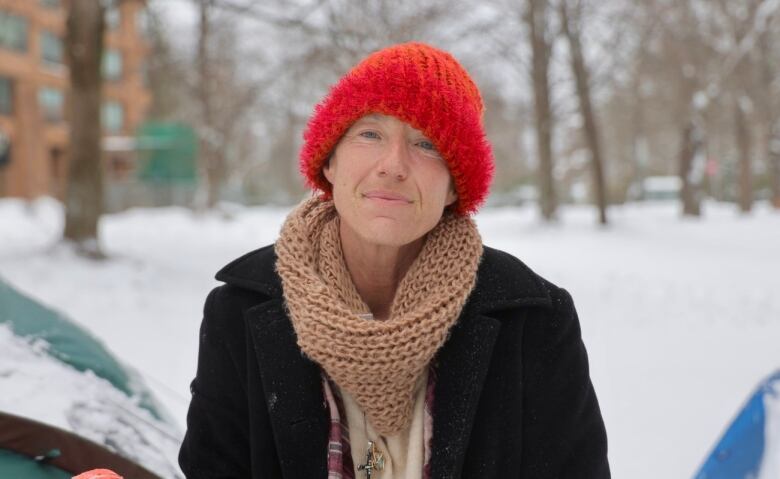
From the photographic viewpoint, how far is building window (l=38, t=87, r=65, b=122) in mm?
33594

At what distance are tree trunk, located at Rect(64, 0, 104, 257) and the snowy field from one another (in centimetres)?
59

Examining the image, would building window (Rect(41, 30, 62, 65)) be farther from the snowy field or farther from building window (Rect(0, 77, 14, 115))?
the snowy field

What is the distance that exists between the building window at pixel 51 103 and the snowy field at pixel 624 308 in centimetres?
2103

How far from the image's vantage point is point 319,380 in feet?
5.64

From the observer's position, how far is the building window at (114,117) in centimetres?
3895

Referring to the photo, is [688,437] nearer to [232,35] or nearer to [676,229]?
[676,229]

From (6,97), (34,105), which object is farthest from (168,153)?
(6,97)

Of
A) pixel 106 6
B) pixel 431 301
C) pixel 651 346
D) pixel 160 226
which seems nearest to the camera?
pixel 431 301

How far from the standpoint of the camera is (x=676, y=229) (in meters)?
15.9

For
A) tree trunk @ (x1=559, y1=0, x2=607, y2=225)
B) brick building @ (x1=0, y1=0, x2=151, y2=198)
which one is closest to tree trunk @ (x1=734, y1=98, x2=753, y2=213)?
tree trunk @ (x1=559, y1=0, x2=607, y2=225)

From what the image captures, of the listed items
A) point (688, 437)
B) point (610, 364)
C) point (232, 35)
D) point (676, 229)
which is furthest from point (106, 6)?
point (232, 35)

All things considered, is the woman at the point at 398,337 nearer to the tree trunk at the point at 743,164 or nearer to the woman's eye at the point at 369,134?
the woman's eye at the point at 369,134

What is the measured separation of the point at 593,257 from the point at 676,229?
497 centimetres

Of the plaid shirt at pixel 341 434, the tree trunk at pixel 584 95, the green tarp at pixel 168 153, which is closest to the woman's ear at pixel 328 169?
the plaid shirt at pixel 341 434
